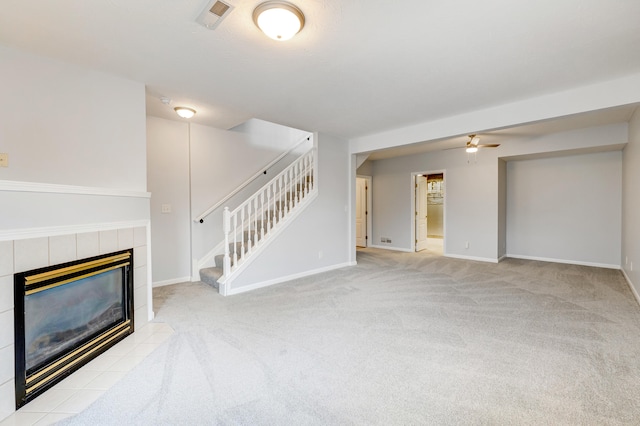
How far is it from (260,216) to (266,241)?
79 cm

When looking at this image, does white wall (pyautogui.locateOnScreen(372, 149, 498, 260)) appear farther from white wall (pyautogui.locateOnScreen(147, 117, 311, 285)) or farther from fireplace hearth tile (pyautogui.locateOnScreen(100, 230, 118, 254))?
fireplace hearth tile (pyautogui.locateOnScreen(100, 230, 118, 254))

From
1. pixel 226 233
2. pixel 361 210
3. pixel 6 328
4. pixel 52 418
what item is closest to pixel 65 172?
pixel 6 328

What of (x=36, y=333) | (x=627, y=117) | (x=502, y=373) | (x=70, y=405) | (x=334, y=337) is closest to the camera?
(x=70, y=405)

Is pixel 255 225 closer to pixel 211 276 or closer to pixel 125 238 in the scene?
pixel 211 276

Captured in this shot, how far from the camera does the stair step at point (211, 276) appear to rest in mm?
3914

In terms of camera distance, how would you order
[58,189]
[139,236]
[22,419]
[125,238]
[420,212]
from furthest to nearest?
[420,212]
[139,236]
[125,238]
[58,189]
[22,419]

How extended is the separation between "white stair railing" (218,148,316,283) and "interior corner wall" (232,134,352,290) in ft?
0.54

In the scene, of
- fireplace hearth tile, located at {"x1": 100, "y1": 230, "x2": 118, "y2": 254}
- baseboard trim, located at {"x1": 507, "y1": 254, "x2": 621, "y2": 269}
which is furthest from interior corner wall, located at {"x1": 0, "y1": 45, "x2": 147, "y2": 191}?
baseboard trim, located at {"x1": 507, "y1": 254, "x2": 621, "y2": 269}

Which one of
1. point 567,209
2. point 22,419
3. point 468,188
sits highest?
point 468,188

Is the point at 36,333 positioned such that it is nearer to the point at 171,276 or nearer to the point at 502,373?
the point at 171,276

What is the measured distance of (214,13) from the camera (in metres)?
1.74

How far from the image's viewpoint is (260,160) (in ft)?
16.9

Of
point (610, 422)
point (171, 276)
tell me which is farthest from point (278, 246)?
point (610, 422)

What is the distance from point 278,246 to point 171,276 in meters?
1.68
